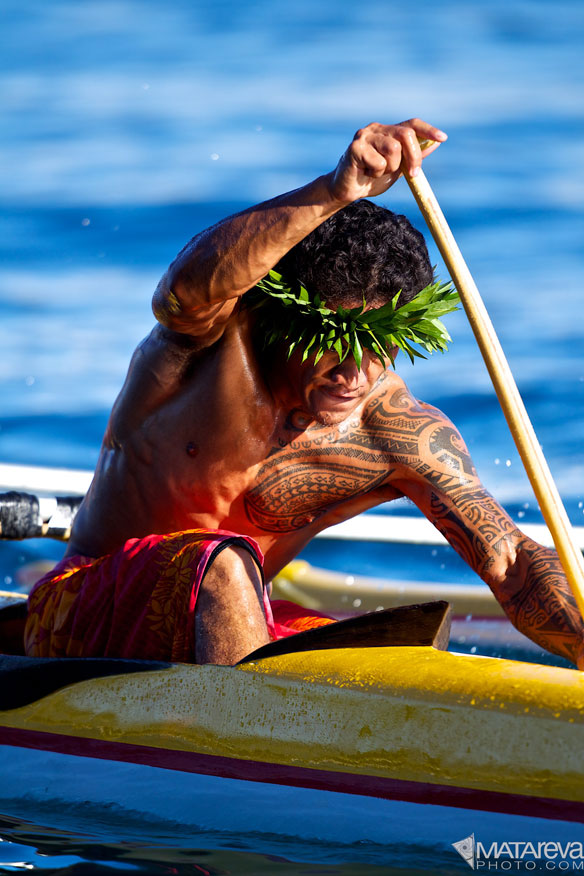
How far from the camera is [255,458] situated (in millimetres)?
2396

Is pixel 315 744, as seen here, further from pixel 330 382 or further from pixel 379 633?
pixel 330 382

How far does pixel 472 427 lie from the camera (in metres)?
8.82

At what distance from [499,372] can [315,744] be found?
665 mm

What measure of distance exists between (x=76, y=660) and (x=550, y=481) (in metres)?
0.88

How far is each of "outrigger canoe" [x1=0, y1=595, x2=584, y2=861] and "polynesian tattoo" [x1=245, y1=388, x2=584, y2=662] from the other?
1.52 feet

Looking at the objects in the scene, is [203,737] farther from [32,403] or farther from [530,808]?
[32,403]

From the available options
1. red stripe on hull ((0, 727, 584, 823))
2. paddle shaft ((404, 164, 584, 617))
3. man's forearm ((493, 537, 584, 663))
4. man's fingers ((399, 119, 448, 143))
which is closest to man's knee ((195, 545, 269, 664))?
red stripe on hull ((0, 727, 584, 823))

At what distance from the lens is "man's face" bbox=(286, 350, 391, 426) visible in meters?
2.30

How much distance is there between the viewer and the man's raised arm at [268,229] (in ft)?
6.26

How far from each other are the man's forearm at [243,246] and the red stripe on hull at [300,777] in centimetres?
78

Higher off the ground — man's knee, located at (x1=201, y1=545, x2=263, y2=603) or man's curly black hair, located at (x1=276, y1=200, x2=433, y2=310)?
man's curly black hair, located at (x1=276, y1=200, x2=433, y2=310)

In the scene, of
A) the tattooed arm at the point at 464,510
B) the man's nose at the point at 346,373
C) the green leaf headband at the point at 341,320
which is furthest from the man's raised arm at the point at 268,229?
the tattooed arm at the point at 464,510

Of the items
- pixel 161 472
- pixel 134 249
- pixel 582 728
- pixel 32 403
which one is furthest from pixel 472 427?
pixel 582 728

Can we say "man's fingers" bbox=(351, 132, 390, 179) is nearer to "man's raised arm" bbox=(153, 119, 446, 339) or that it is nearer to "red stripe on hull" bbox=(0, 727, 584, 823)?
"man's raised arm" bbox=(153, 119, 446, 339)
